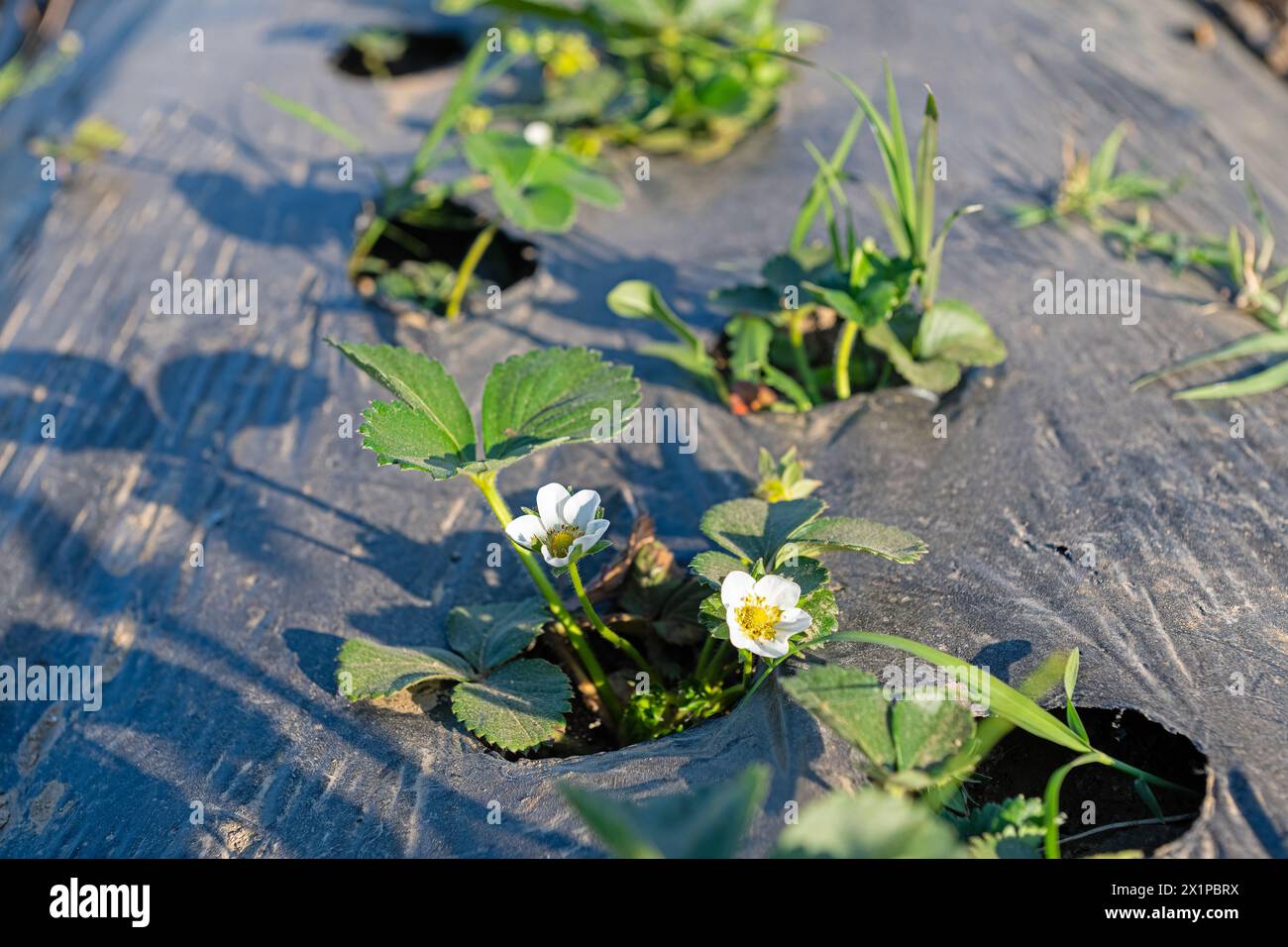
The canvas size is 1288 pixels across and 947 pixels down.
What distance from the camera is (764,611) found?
1.53 m

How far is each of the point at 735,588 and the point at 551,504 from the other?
326mm

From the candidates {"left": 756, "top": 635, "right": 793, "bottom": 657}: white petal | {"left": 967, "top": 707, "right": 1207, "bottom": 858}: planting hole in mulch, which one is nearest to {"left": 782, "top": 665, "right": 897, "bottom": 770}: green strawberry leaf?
{"left": 756, "top": 635, "right": 793, "bottom": 657}: white petal

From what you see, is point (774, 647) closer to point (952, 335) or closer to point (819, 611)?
point (819, 611)

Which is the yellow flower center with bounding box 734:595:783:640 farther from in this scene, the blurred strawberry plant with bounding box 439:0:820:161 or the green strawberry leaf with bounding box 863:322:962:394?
the blurred strawberry plant with bounding box 439:0:820:161

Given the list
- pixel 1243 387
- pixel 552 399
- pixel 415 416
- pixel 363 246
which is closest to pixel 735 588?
pixel 552 399

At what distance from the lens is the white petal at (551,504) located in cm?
163

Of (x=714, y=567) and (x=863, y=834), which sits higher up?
(x=863, y=834)

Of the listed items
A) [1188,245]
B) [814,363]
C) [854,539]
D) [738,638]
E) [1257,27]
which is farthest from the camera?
[1257,27]

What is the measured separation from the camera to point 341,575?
2.03 metres
